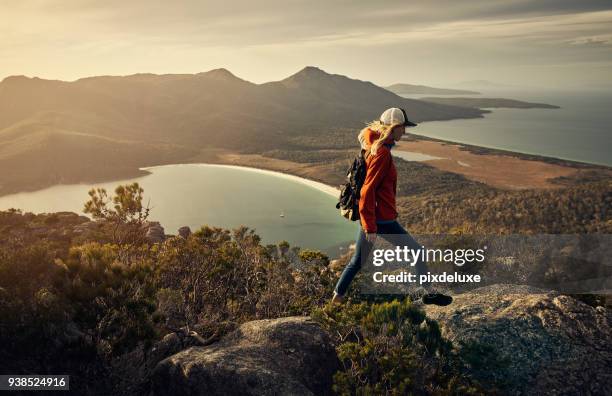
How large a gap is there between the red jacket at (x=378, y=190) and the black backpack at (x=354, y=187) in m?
0.14

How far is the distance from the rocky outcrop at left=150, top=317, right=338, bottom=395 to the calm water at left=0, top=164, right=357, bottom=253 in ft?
132

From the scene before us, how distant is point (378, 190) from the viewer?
5582 millimetres

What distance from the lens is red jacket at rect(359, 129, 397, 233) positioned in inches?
211

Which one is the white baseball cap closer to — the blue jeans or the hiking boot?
the blue jeans

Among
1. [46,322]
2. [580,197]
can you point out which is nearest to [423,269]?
[46,322]

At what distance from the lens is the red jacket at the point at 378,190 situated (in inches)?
211

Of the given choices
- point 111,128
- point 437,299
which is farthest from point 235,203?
point 111,128

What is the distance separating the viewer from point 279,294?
826 cm

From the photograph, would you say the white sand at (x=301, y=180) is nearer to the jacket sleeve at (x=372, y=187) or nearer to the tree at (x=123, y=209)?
the tree at (x=123, y=209)

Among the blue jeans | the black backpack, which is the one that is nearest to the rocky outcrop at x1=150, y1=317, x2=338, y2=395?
the blue jeans

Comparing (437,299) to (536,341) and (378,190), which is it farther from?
(378,190)

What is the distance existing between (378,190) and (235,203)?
204ft

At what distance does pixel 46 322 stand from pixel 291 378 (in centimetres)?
299

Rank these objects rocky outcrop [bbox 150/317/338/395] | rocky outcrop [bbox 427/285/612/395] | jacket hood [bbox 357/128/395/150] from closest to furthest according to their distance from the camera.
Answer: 1. rocky outcrop [bbox 150/317/338/395]
2. rocky outcrop [bbox 427/285/612/395]
3. jacket hood [bbox 357/128/395/150]
